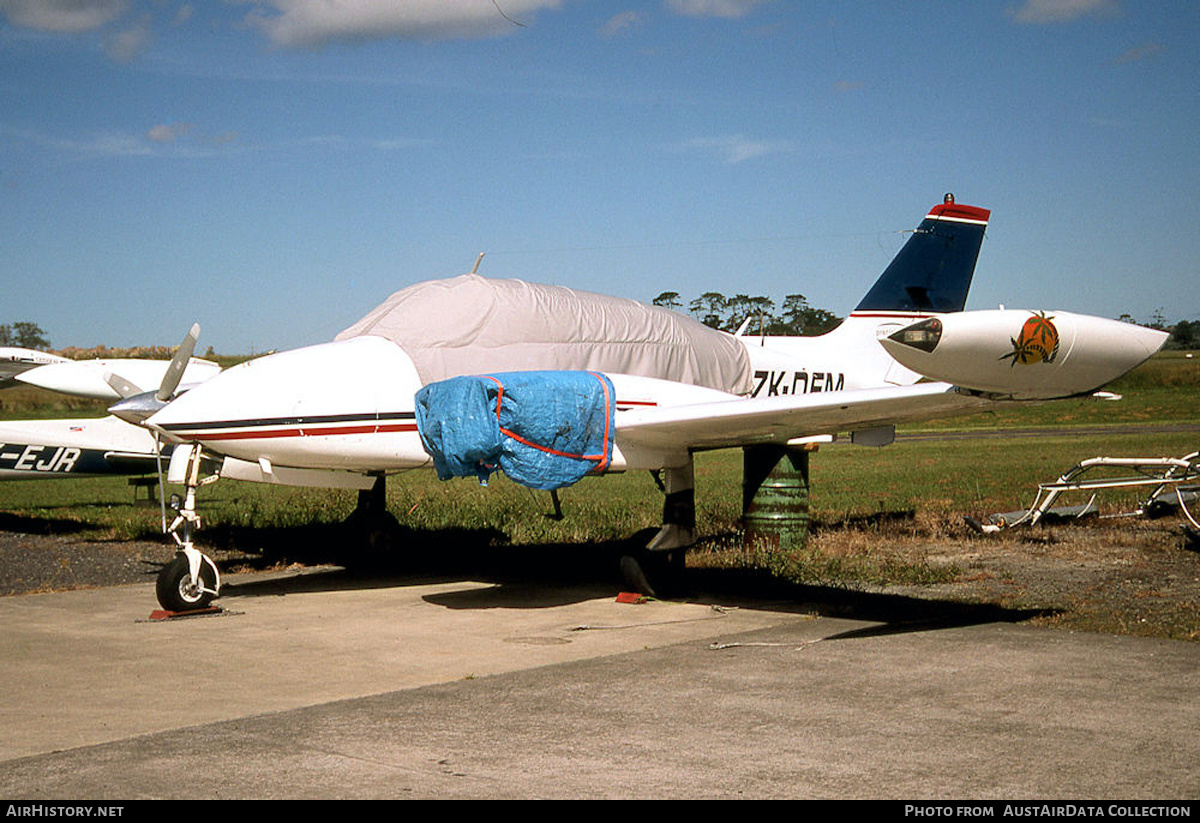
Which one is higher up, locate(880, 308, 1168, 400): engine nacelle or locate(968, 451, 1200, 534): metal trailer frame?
locate(880, 308, 1168, 400): engine nacelle

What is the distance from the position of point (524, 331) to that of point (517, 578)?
2499 mm

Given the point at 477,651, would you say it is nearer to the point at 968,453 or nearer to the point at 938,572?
the point at 938,572

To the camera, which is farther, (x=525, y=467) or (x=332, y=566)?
(x=332, y=566)

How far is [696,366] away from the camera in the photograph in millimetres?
10469

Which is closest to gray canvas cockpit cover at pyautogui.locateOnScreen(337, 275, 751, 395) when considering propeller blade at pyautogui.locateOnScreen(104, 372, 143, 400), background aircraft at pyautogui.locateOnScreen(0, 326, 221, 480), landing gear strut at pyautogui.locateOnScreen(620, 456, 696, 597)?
landing gear strut at pyautogui.locateOnScreen(620, 456, 696, 597)

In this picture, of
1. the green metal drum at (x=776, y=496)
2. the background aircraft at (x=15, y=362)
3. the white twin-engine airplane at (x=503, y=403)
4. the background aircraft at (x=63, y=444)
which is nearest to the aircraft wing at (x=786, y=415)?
the white twin-engine airplane at (x=503, y=403)

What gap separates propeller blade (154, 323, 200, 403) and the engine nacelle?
6191 mm

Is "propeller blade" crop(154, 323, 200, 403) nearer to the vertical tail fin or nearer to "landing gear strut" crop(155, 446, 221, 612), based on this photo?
"landing gear strut" crop(155, 446, 221, 612)

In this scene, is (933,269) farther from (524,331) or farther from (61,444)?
(61,444)

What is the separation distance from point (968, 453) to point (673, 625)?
22.2 metres

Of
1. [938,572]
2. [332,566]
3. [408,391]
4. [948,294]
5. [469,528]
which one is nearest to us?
[408,391]

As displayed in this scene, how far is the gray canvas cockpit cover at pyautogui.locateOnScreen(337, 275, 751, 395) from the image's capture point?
9.31 meters

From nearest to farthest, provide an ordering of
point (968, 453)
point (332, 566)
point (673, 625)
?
point (673, 625) < point (332, 566) < point (968, 453)
